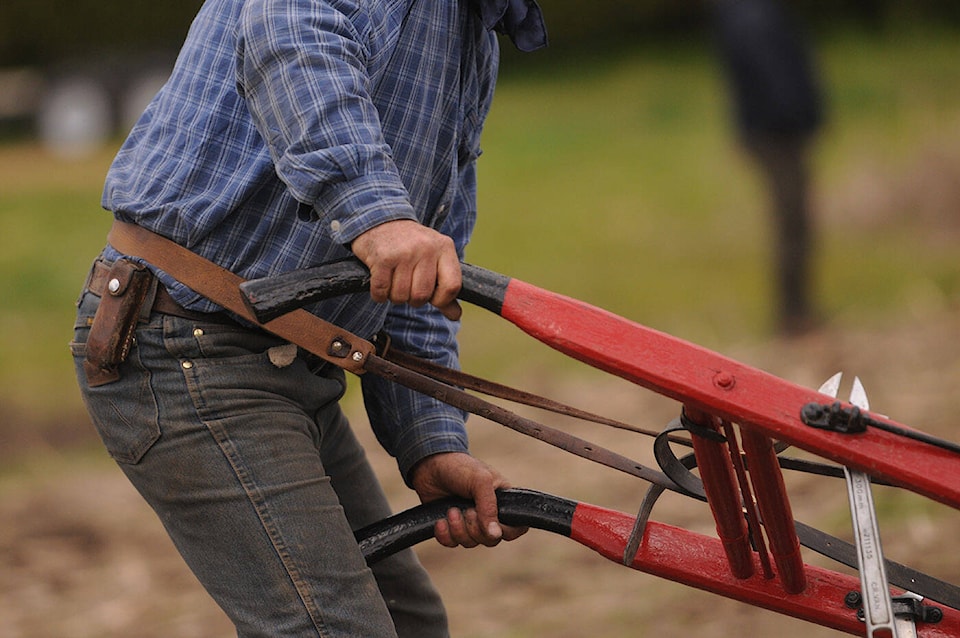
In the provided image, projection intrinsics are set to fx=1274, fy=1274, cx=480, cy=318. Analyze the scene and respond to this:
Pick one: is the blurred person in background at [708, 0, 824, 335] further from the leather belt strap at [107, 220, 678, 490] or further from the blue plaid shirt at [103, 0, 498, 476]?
the leather belt strap at [107, 220, 678, 490]

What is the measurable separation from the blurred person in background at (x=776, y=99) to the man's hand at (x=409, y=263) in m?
5.88

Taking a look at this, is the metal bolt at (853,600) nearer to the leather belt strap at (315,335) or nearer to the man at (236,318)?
the leather belt strap at (315,335)

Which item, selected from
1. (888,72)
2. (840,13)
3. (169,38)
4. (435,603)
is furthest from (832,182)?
(435,603)

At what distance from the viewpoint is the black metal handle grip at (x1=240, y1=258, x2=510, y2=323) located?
5.82 feet

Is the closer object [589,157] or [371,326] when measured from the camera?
[371,326]

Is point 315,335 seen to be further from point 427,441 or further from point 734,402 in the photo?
point 734,402

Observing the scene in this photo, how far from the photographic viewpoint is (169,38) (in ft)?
53.1

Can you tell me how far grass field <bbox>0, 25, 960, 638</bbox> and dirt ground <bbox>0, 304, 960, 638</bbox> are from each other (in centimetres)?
1

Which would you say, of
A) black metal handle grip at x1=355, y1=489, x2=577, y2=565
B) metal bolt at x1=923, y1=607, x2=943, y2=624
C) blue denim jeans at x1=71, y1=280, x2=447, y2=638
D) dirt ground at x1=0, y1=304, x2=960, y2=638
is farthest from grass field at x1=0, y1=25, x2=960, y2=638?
blue denim jeans at x1=71, y1=280, x2=447, y2=638

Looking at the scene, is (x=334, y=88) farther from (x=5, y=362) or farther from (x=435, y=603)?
(x=5, y=362)

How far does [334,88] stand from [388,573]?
1.03 m

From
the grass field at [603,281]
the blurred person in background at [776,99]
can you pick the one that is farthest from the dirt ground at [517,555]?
the blurred person in background at [776,99]

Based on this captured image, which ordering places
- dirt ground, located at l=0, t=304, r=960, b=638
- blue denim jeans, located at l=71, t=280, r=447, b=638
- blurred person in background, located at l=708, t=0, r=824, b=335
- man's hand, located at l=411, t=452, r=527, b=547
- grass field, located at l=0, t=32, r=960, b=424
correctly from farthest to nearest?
grass field, located at l=0, t=32, r=960, b=424
blurred person in background, located at l=708, t=0, r=824, b=335
dirt ground, located at l=0, t=304, r=960, b=638
man's hand, located at l=411, t=452, r=527, b=547
blue denim jeans, located at l=71, t=280, r=447, b=638

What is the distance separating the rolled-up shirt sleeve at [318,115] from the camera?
177cm
